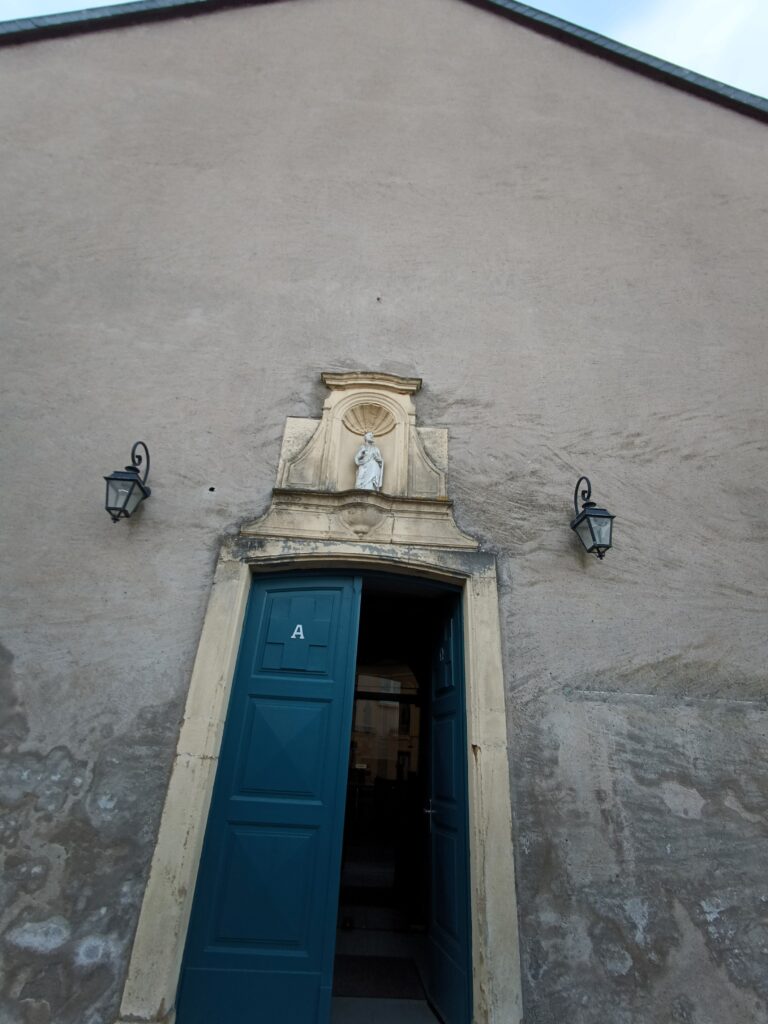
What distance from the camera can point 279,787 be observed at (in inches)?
112

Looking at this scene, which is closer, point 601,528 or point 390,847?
point 601,528

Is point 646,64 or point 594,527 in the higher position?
point 646,64

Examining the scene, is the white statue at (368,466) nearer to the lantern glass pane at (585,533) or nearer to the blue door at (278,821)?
the blue door at (278,821)

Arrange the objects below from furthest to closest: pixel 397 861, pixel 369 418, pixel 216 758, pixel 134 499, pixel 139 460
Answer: pixel 397 861 < pixel 369 418 < pixel 139 460 < pixel 134 499 < pixel 216 758

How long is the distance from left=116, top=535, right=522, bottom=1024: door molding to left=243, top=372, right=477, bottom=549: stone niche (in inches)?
4.2

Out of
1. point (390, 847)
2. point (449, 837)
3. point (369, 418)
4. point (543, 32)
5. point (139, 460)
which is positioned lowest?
point (390, 847)

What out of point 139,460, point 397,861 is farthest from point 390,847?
point 139,460

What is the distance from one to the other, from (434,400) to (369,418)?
0.48 metres

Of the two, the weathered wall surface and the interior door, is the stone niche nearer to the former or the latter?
the weathered wall surface

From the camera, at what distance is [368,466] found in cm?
350

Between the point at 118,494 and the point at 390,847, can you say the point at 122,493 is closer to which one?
the point at 118,494

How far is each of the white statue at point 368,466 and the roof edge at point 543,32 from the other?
523cm

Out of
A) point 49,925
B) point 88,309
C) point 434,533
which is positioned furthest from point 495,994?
point 88,309

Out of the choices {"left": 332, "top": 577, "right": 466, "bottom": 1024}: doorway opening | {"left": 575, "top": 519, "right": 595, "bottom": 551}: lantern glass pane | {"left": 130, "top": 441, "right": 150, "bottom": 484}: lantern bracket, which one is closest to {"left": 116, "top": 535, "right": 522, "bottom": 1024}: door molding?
{"left": 332, "top": 577, "right": 466, "bottom": 1024}: doorway opening
